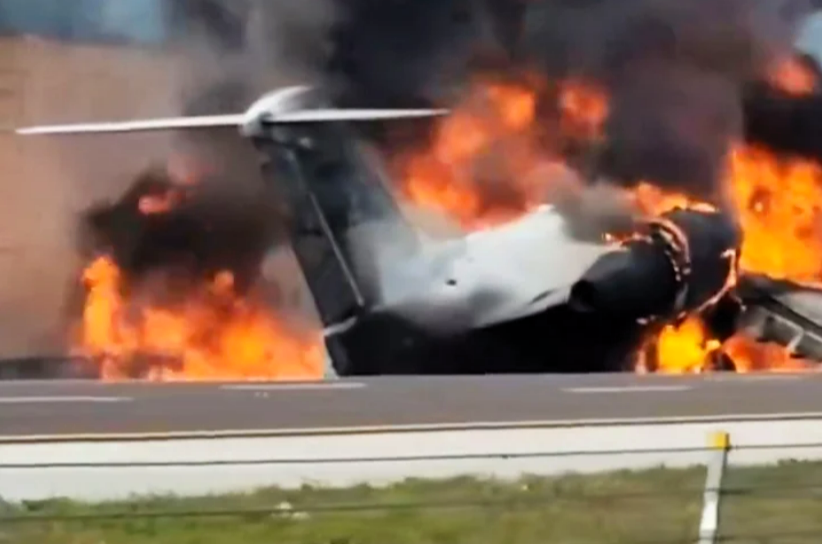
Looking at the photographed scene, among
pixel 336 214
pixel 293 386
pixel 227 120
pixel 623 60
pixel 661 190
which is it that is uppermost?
pixel 227 120

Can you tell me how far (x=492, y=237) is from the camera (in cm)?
829

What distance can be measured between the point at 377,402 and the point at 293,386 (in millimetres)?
547

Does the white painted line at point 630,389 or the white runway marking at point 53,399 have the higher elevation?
the white runway marking at point 53,399

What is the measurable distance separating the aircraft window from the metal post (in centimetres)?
473

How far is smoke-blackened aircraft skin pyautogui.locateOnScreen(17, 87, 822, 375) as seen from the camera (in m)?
8.12

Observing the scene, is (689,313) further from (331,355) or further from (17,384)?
(17,384)

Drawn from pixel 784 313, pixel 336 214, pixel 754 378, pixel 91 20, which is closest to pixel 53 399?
pixel 336 214

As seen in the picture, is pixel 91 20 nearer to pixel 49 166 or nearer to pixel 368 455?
pixel 49 166

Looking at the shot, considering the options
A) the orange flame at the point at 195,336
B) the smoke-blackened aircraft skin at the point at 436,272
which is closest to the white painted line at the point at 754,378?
the smoke-blackened aircraft skin at the point at 436,272

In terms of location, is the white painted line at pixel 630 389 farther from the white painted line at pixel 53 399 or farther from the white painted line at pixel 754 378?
the white painted line at pixel 53 399

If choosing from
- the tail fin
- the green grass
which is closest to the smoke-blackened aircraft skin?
the tail fin

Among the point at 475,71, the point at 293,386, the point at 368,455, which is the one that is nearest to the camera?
the point at 368,455

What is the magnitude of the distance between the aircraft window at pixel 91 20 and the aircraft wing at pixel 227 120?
0.48 m

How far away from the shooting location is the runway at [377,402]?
733 cm
